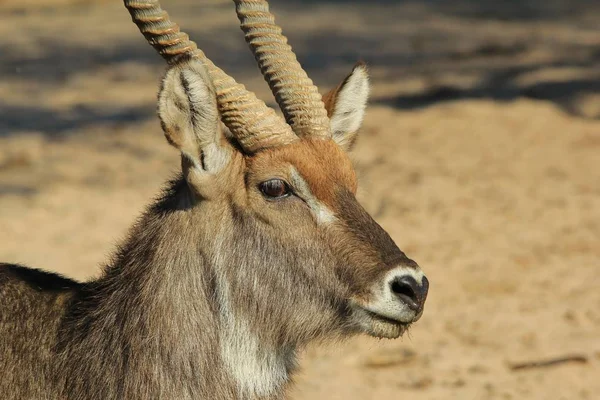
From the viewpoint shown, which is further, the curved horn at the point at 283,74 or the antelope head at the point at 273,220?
the curved horn at the point at 283,74

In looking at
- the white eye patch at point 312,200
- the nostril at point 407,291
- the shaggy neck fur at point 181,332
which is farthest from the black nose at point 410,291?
the shaggy neck fur at point 181,332

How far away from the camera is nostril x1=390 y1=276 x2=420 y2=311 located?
14.6 ft

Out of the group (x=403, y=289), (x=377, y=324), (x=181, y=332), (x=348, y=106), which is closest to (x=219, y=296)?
(x=181, y=332)

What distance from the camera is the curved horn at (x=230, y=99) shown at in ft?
15.3

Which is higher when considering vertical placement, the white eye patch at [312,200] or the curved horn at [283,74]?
the curved horn at [283,74]

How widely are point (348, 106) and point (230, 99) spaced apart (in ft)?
3.05

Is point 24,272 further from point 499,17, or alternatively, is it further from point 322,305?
point 499,17

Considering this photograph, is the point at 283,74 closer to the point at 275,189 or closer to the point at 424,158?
the point at 275,189

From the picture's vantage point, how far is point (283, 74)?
16.4 feet

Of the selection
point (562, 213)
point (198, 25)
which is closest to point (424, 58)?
point (198, 25)

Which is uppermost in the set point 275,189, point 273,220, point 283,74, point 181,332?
point 283,74

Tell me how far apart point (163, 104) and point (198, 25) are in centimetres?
1436

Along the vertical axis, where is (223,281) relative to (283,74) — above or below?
below

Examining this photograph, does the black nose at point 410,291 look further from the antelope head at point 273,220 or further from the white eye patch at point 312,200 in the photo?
the white eye patch at point 312,200
